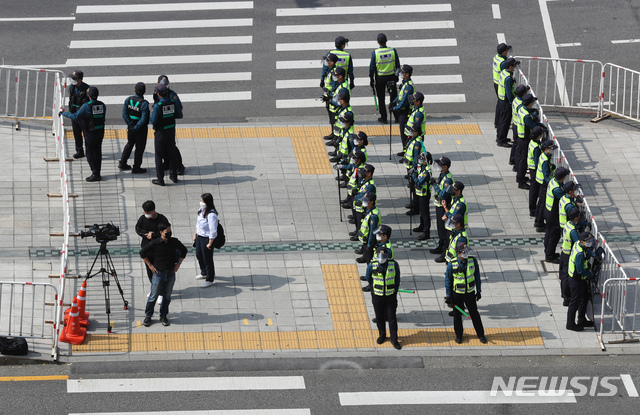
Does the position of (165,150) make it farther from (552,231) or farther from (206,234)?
(552,231)

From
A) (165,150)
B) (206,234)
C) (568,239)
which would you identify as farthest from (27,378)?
(568,239)

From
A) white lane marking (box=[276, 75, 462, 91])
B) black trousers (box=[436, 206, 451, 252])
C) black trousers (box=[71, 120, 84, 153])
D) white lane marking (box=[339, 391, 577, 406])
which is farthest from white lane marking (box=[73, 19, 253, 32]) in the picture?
white lane marking (box=[339, 391, 577, 406])

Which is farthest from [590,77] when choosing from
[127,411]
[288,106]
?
[127,411]

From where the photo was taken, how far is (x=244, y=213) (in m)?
19.8

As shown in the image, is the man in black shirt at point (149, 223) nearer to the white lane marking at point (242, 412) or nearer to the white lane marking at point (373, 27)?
the white lane marking at point (242, 412)

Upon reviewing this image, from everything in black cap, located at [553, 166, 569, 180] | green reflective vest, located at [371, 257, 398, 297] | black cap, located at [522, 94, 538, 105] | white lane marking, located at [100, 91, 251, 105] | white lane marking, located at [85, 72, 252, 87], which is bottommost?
green reflective vest, located at [371, 257, 398, 297]

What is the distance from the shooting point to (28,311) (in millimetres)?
16688

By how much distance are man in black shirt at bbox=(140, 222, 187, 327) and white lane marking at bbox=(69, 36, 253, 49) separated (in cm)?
1103

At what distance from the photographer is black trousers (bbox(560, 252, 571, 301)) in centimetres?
1688

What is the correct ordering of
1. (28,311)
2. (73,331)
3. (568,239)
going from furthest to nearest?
1. (568,239)
2. (28,311)
3. (73,331)

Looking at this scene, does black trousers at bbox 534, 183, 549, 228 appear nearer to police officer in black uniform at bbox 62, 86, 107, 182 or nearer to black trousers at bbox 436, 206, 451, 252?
black trousers at bbox 436, 206, 451, 252

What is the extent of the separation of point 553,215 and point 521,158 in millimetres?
2812

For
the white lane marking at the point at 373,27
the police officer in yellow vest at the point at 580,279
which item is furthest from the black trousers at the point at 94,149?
the police officer in yellow vest at the point at 580,279

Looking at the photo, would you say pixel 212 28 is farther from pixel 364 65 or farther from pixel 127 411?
pixel 127 411
